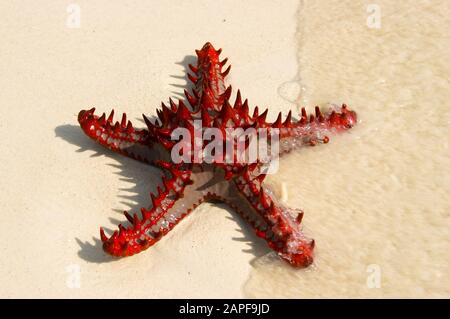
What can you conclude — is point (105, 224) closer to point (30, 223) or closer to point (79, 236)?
point (79, 236)

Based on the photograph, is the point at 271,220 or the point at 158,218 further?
the point at 158,218

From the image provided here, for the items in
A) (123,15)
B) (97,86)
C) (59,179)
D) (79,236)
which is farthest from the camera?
(123,15)

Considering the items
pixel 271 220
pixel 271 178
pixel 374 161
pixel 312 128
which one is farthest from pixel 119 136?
pixel 374 161

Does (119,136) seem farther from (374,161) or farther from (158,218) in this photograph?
(374,161)

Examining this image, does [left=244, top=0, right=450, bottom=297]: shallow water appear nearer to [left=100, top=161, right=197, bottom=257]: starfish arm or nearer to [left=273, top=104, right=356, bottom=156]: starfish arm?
[left=273, top=104, right=356, bottom=156]: starfish arm

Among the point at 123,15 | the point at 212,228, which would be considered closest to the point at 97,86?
the point at 123,15
